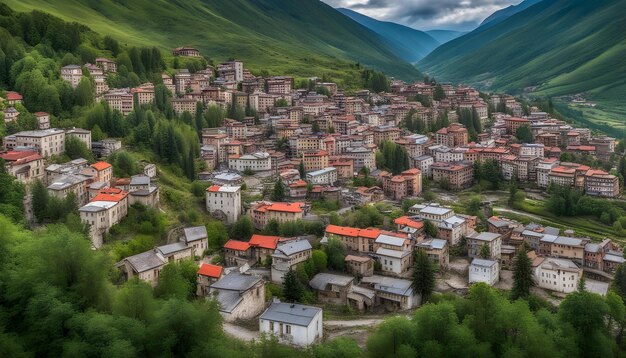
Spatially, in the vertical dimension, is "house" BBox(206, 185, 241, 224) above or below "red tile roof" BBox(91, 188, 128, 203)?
below

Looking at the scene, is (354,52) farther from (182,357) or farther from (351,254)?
(182,357)

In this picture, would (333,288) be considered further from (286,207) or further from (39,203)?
(39,203)

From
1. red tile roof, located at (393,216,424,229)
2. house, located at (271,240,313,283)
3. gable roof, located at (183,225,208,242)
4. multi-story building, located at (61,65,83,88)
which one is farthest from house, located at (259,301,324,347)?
multi-story building, located at (61,65,83,88)

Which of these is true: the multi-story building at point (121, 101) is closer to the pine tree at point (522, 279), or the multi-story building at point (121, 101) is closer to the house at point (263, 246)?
the house at point (263, 246)

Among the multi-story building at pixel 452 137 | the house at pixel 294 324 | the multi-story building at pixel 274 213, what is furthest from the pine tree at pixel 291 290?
the multi-story building at pixel 452 137

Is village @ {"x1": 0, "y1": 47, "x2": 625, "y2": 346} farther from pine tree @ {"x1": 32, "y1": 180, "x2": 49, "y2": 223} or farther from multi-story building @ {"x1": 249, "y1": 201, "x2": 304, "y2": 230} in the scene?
pine tree @ {"x1": 32, "y1": 180, "x2": 49, "y2": 223}

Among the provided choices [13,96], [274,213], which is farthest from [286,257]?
[13,96]
